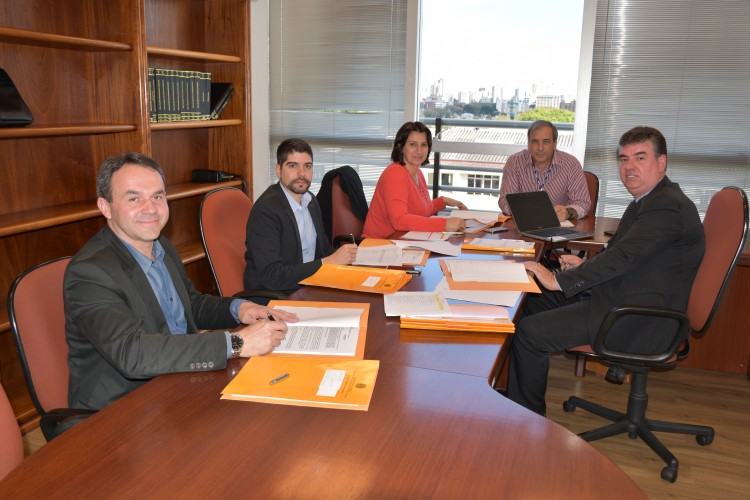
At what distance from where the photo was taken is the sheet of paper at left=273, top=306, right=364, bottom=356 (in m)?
1.66

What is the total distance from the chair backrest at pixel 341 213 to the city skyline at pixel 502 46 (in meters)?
1.61

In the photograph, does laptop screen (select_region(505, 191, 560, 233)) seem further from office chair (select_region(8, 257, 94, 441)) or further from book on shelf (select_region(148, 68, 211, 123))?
office chair (select_region(8, 257, 94, 441))

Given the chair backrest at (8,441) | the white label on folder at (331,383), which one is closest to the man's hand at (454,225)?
the white label on folder at (331,383)

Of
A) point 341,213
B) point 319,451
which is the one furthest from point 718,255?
point 341,213

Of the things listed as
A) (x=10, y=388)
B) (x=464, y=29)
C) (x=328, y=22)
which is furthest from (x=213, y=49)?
(x=10, y=388)

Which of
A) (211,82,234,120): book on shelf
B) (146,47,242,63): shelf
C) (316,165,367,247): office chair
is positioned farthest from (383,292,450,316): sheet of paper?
(211,82,234,120): book on shelf

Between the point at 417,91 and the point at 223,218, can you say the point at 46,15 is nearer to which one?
the point at 223,218

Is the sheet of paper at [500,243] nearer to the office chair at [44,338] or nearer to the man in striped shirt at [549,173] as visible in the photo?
the man in striped shirt at [549,173]

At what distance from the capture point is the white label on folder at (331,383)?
1417mm

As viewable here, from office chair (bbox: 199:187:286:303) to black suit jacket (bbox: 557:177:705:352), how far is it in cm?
124

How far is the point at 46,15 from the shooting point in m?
3.08

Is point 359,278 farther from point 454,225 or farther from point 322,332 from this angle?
point 454,225

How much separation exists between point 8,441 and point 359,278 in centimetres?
126

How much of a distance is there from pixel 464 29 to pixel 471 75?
34cm
